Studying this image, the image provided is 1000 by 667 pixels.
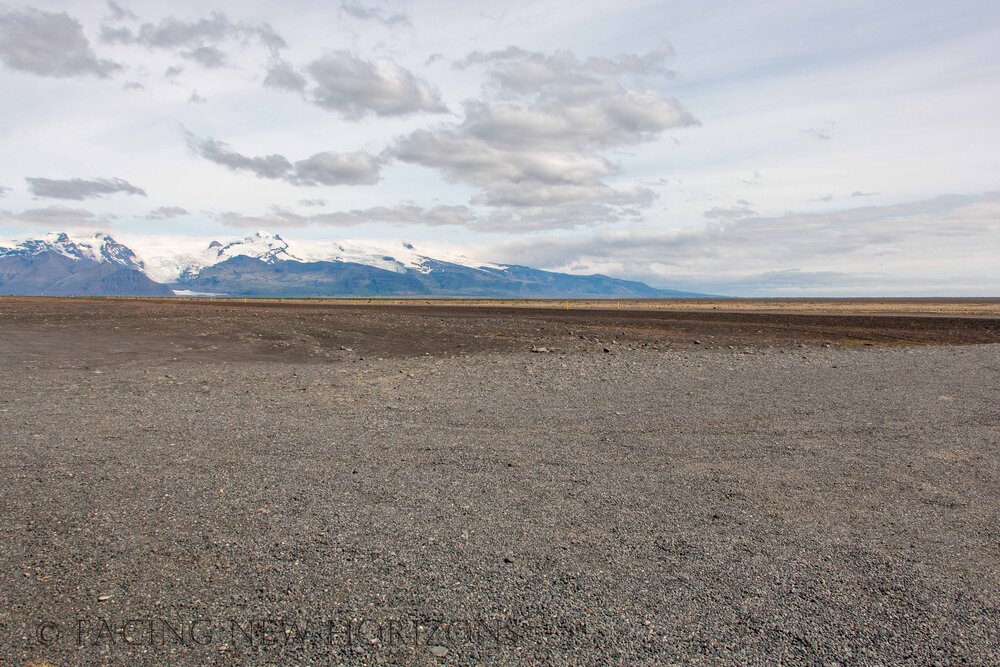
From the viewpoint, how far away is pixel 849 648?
14.1ft

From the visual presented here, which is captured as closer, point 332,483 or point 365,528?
point 365,528

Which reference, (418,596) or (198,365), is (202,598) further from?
(198,365)

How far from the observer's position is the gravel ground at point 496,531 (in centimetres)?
436

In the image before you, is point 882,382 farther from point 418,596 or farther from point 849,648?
point 418,596

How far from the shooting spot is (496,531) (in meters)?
6.10

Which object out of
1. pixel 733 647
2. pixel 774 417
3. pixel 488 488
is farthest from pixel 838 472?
pixel 733 647

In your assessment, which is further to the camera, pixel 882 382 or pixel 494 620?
pixel 882 382

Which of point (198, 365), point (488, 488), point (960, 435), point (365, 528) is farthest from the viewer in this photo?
point (198, 365)

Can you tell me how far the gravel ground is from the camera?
4363 mm

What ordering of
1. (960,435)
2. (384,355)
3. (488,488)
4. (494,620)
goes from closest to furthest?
(494,620) → (488,488) → (960,435) → (384,355)

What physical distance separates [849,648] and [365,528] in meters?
3.83

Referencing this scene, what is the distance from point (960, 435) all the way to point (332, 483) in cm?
910

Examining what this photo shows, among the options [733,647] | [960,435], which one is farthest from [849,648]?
[960,435]

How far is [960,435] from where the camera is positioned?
10.3 metres
